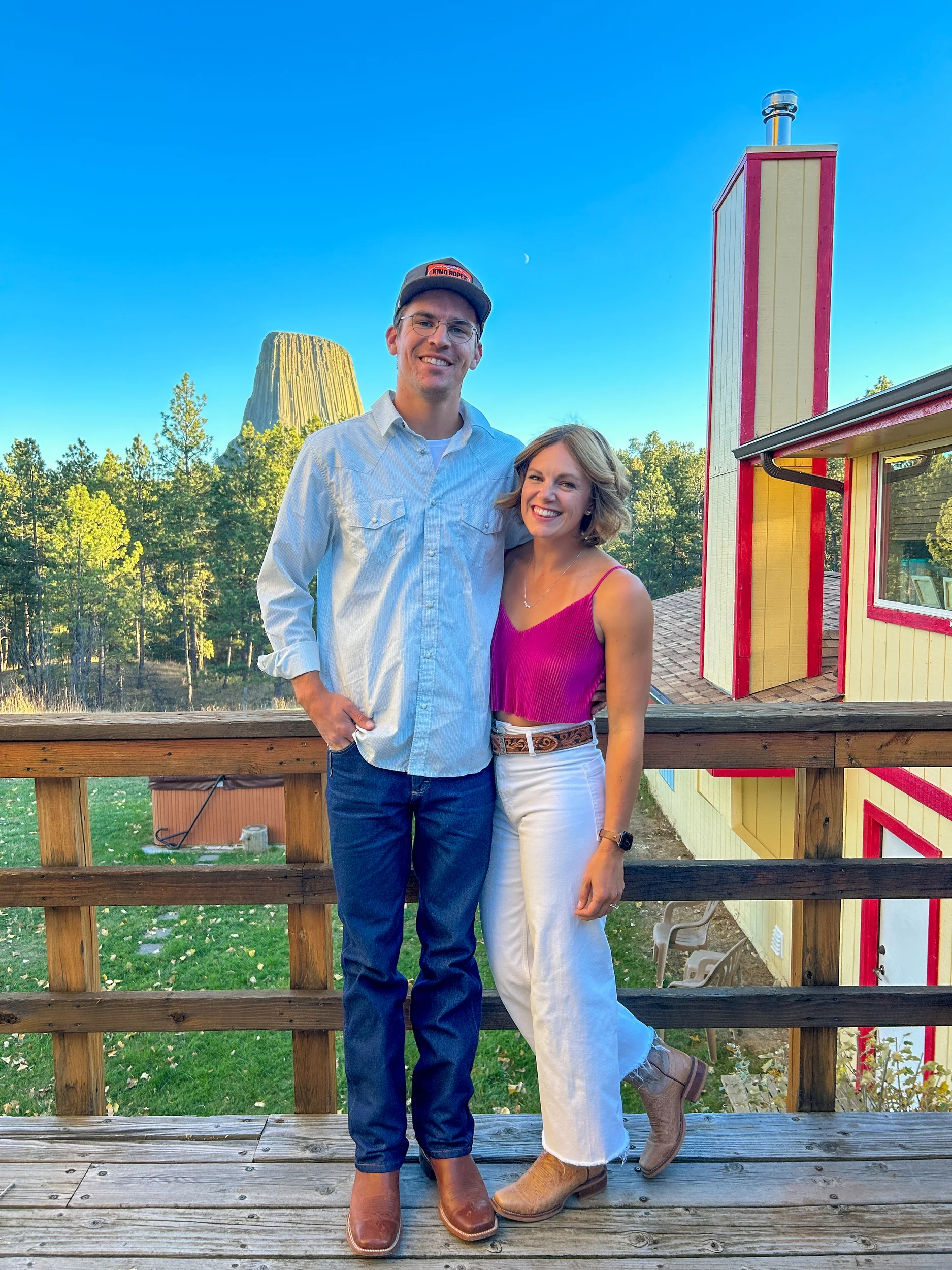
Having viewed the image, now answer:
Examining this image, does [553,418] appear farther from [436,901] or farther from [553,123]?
[553,123]

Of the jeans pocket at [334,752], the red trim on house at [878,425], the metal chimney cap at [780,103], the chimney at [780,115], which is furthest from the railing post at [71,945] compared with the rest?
the metal chimney cap at [780,103]

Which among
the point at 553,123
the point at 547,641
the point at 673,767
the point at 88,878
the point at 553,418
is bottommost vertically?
the point at 88,878

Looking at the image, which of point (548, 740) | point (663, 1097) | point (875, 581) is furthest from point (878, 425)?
point (663, 1097)

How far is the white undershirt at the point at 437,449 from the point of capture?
5.71ft

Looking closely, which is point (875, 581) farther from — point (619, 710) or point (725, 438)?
point (619, 710)

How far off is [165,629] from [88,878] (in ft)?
120

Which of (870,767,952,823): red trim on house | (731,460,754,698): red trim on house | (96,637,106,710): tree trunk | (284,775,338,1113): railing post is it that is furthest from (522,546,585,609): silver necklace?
(96,637,106,710): tree trunk

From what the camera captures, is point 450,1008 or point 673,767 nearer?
point 450,1008

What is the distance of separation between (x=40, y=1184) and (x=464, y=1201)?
90 cm

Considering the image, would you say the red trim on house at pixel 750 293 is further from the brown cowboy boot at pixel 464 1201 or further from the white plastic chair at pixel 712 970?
the brown cowboy boot at pixel 464 1201

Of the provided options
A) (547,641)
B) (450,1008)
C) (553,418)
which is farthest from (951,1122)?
(553,418)

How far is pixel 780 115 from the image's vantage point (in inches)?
301

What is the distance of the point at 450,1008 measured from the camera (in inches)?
67.4

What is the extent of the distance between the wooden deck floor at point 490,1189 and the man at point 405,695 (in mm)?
119
